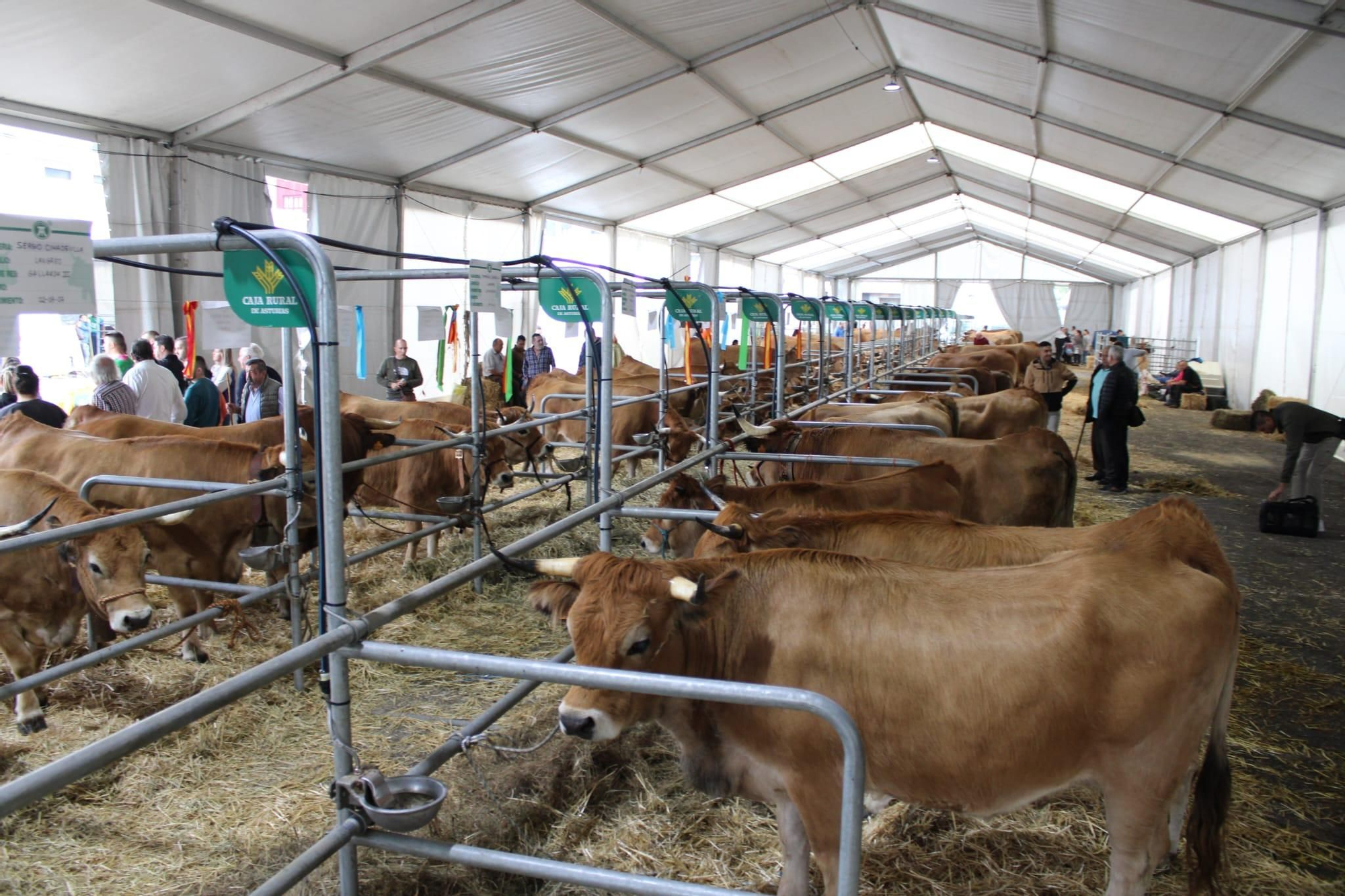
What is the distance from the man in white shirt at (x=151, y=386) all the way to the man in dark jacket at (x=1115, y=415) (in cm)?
1075

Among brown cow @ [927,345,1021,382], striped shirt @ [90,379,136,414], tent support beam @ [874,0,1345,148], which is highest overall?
tent support beam @ [874,0,1345,148]

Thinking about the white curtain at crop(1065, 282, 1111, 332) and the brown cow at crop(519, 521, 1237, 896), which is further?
the white curtain at crop(1065, 282, 1111, 332)

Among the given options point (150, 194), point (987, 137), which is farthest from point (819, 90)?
point (150, 194)

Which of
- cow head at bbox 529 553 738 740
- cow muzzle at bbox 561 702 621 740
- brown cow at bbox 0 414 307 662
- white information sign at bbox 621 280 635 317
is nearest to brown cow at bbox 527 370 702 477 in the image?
brown cow at bbox 0 414 307 662

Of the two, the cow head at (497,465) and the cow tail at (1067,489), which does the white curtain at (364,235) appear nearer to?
the cow head at (497,465)

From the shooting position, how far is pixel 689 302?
6.42 meters

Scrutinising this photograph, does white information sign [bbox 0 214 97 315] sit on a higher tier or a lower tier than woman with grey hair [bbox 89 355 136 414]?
higher

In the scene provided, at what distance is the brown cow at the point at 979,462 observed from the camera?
668 centimetres

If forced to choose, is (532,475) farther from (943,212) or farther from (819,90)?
(943,212)

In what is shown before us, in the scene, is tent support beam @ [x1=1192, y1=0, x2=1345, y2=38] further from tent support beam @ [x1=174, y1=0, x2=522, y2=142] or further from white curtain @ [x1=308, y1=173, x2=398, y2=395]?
white curtain @ [x1=308, y1=173, x2=398, y2=395]

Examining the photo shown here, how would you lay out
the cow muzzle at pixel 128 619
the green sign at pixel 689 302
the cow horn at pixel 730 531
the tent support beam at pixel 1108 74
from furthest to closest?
the tent support beam at pixel 1108 74 < the green sign at pixel 689 302 < the cow muzzle at pixel 128 619 < the cow horn at pixel 730 531

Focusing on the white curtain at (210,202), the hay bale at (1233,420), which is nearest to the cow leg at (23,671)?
the white curtain at (210,202)

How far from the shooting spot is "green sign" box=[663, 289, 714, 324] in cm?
629

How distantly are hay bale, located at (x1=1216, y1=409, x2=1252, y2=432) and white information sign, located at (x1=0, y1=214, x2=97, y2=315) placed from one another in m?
20.3
